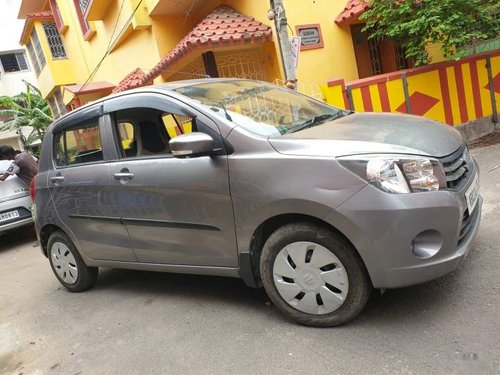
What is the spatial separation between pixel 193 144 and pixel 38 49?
19.5m

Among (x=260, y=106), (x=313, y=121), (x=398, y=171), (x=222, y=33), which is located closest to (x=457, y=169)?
(x=398, y=171)

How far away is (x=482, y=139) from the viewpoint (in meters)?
7.68

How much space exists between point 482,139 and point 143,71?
8.26 metres

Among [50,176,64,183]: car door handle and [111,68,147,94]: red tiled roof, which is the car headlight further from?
[111,68,147,94]: red tiled roof

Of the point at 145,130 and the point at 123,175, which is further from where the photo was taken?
the point at 145,130

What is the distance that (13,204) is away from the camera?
767 centimetres

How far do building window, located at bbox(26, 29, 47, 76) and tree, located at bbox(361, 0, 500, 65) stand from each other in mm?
15844

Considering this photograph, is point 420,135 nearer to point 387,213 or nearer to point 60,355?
point 387,213

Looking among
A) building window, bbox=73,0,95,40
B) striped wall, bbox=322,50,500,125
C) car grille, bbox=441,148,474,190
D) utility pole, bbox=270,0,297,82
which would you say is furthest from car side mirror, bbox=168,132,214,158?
building window, bbox=73,0,95,40

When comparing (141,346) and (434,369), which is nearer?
(434,369)

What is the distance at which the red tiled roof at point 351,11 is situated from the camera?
29.0 ft

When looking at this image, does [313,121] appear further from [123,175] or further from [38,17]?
[38,17]

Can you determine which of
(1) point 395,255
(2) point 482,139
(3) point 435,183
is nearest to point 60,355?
(1) point 395,255

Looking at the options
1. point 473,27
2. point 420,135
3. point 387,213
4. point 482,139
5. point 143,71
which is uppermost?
point 143,71
